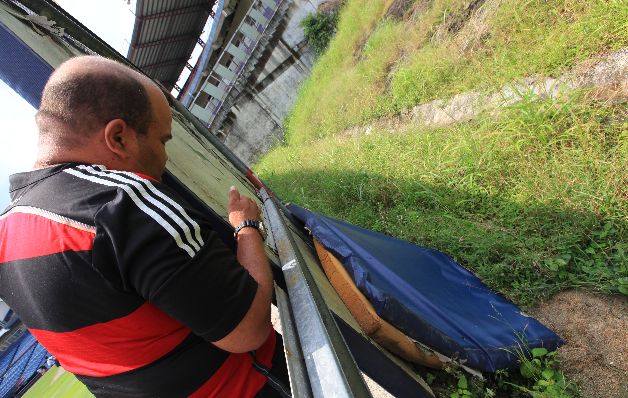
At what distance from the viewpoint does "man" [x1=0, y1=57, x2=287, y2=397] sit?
2.97 feet

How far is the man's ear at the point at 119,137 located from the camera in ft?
3.47

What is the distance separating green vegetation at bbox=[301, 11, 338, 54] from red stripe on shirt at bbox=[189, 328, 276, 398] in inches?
447

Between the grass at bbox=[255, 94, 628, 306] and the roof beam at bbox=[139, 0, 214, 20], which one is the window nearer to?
the roof beam at bbox=[139, 0, 214, 20]

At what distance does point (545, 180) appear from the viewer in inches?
103

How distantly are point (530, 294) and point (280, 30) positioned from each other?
12.3 m

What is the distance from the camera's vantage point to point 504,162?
119 inches

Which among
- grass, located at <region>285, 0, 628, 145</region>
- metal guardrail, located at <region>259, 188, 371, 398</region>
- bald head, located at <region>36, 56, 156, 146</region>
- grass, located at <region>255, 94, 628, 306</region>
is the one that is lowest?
grass, located at <region>255, 94, 628, 306</region>

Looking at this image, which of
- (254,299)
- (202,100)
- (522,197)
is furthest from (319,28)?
(254,299)

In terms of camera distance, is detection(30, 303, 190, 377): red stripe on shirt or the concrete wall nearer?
detection(30, 303, 190, 377): red stripe on shirt

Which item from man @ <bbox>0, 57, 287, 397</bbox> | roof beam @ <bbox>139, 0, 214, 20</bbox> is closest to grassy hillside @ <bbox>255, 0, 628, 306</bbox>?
man @ <bbox>0, 57, 287, 397</bbox>

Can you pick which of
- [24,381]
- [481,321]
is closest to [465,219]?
[481,321]

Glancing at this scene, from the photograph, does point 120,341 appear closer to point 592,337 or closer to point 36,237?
point 36,237

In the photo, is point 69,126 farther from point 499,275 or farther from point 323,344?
point 499,275

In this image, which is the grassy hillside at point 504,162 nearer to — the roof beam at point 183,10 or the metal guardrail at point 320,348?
the metal guardrail at point 320,348
